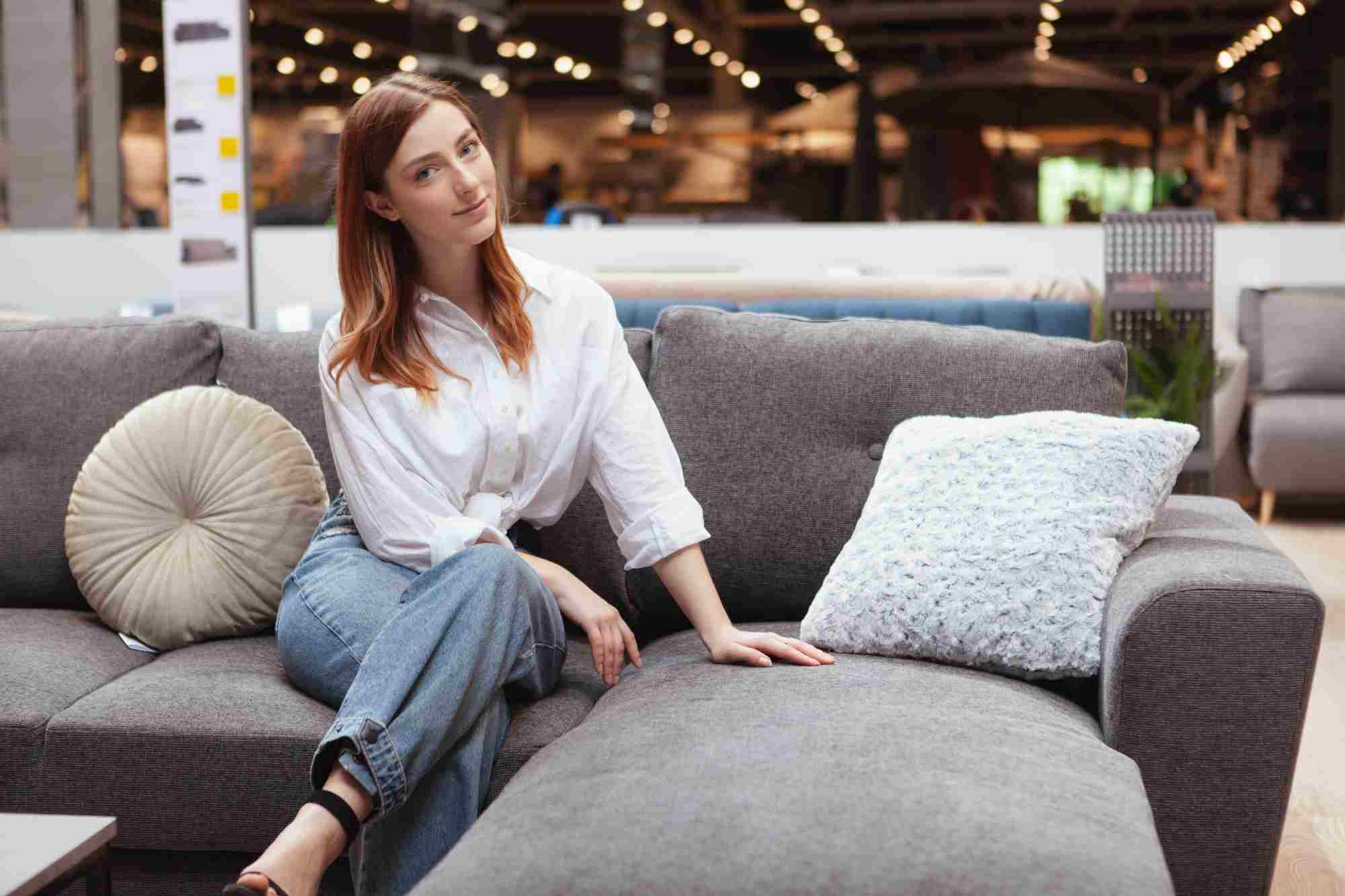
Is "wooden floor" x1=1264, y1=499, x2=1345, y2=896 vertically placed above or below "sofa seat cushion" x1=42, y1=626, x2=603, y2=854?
below

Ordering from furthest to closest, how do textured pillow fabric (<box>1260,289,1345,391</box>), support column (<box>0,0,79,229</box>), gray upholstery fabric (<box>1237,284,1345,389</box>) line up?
support column (<box>0,0,79,229</box>)
gray upholstery fabric (<box>1237,284,1345,389</box>)
textured pillow fabric (<box>1260,289,1345,391</box>)

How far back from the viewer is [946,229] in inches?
211

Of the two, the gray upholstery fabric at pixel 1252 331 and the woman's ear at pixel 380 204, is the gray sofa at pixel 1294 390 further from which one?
the woman's ear at pixel 380 204

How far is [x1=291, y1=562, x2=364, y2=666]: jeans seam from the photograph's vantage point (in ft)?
5.35

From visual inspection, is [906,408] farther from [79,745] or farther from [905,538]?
[79,745]

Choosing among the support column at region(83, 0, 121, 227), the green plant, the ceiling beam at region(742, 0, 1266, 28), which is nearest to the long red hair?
the green plant

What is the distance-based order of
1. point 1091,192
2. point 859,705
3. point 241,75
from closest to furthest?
point 859,705, point 241,75, point 1091,192

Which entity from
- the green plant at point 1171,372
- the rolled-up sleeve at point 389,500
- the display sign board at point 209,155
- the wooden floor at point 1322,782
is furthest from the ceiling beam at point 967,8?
the rolled-up sleeve at point 389,500

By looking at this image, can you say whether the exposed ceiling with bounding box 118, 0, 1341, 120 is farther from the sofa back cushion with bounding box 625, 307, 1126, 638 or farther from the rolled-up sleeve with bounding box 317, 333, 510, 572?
the rolled-up sleeve with bounding box 317, 333, 510, 572

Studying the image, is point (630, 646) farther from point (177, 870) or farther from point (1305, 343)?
point (1305, 343)

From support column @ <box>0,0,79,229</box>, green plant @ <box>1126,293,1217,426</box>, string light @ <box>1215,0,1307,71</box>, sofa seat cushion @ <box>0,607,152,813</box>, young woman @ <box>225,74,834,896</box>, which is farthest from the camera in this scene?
string light @ <box>1215,0,1307,71</box>

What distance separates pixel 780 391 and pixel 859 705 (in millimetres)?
693

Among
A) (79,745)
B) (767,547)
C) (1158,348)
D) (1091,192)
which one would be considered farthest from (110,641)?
(1091,192)

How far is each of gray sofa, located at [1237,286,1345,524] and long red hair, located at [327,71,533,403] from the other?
3.98 meters
